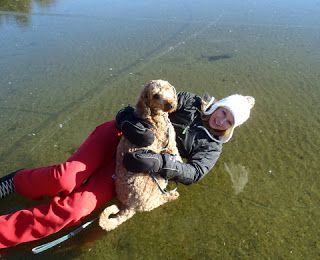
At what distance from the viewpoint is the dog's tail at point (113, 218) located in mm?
2848

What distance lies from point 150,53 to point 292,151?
100 inches

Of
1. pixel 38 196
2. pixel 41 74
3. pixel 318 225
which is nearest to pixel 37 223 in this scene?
pixel 38 196

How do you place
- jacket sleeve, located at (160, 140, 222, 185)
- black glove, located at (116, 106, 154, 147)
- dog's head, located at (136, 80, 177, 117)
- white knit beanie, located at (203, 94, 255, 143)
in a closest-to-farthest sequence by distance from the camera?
1. dog's head, located at (136, 80, 177, 117)
2. black glove, located at (116, 106, 154, 147)
3. jacket sleeve, located at (160, 140, 222, 185)
4. white knit beanie, located at (203, 94, 255, 143)

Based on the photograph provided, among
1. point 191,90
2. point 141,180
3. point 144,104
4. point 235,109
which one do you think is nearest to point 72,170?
point 141,180

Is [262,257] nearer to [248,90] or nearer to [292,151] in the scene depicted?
[292,151]

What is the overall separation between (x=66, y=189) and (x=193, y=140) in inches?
41.8

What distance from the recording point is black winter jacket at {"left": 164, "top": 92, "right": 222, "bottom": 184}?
3082 millimetres

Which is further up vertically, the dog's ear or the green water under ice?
the dog's ear

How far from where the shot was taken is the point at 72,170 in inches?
114

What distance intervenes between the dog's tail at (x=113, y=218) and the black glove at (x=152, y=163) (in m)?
0.34

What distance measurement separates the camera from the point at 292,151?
12.6 feet

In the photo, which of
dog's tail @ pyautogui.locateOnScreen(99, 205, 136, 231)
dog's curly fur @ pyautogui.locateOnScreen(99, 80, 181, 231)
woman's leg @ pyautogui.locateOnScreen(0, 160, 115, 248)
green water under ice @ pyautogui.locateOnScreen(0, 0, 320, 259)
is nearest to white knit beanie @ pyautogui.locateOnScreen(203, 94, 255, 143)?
green water under ice @ pyautogui.locateOnScreen(0, 0, 320, 259)

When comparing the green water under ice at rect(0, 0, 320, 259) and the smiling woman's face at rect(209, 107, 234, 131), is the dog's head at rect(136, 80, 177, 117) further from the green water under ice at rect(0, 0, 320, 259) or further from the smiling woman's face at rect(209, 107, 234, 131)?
the green water under ice at rect(0, 0, 320, 259)

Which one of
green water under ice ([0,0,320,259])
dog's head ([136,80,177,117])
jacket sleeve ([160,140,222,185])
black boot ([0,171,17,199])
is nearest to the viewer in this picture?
dog's head ([136,80,177,117])
